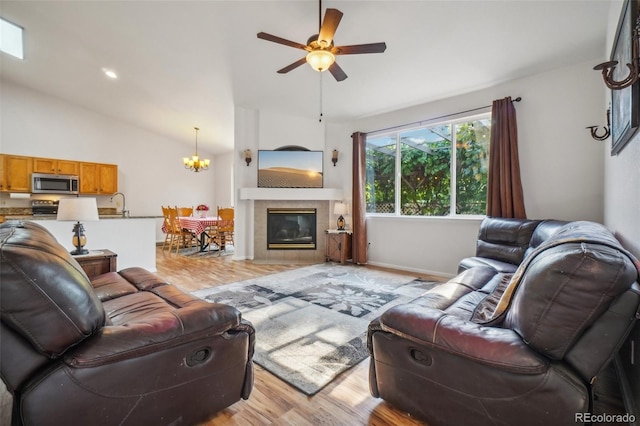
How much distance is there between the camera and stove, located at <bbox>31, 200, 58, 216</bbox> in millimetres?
5934

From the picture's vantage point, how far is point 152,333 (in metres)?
1.12

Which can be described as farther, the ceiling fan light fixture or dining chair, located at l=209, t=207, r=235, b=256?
dining chair, located at l=209, t=207, r=235, b=256

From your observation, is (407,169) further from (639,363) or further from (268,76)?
(639,363)

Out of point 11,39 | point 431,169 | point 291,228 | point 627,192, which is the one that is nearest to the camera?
point 627,192

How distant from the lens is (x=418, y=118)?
4613 millimetres

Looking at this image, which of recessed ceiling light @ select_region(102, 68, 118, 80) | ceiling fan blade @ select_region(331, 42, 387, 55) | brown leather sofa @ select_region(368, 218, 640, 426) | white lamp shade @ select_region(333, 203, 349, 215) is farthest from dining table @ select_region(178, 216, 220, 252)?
brown leather sofa @ select_region(368, 218, 640, 426)

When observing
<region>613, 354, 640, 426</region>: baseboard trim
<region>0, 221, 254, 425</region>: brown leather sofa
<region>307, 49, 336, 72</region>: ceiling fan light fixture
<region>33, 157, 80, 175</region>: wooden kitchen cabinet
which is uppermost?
<region>307, 49, 336, 72</region>: ceiling fan light fixture

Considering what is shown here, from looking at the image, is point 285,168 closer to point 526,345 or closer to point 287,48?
point 287,48

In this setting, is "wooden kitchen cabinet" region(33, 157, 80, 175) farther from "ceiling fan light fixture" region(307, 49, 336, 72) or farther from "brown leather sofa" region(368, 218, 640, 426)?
"brown leather sofa" region(368, 218, 640, 426)

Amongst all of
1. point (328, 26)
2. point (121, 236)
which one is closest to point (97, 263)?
point (121, 236)

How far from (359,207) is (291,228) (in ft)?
4.75

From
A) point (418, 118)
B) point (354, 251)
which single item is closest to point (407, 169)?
point (418, 118)

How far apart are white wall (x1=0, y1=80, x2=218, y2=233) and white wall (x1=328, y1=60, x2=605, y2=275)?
5666 mm

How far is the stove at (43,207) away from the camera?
5934mm
